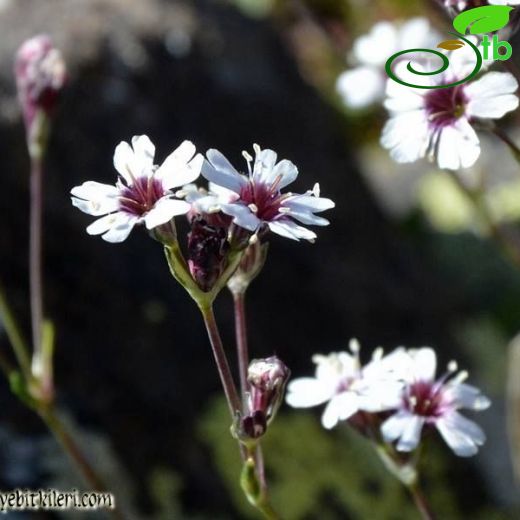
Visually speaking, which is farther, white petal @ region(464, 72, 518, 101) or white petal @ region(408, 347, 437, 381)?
white petal @ region(408, 347, 437, 381)

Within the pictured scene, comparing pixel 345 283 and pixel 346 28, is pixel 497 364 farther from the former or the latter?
pixel 346 28

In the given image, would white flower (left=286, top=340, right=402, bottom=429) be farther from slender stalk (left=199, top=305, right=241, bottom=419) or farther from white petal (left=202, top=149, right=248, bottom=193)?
white petal (left=202, top=149, right=248, bottom=193)

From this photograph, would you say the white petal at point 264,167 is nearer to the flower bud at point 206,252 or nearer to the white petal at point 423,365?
the flower bud at point 206,252

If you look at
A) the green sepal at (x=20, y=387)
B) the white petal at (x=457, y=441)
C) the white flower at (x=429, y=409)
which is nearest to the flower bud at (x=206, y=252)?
the white flower at (x=429, y=409)

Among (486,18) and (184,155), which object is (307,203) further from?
(486,18)

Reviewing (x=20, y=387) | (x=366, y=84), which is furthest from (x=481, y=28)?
(x=20, y=387)

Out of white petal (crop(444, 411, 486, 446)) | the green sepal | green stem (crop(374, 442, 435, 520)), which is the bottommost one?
green stem (crop(374, 442, 435, 520))

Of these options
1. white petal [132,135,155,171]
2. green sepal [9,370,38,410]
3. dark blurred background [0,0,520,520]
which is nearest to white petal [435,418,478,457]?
white petal [132,135,155,171]
